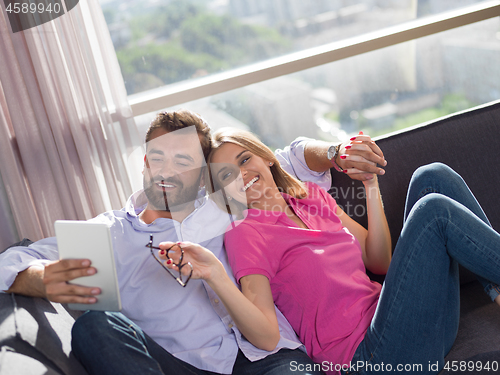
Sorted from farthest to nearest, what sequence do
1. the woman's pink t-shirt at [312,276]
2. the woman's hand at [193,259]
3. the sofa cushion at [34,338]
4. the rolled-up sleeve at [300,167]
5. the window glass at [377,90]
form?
the window glass at [377,90] < the rolled-up sleeve at [300,167] < the woman's pink t-shirt at [312,276] < the woman's hand at [193,259] < the sofa cushion at [34,338]

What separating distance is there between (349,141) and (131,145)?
1.10 metres

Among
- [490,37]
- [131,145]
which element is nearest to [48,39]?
[131,145]

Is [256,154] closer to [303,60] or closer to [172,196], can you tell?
[172,196]

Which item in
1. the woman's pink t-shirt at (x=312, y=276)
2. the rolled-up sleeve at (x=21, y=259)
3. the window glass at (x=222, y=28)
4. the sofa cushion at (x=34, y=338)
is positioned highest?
the window glass at (x=222, y=28)

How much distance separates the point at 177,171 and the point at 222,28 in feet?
4.45

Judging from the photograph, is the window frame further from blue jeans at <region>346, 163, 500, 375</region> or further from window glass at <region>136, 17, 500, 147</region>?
blue jeans at <region>346, 163, 500, 375</region>

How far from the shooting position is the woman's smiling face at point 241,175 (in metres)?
1.33

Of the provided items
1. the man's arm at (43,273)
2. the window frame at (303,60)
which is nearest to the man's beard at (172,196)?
the man's arm at (43,273)

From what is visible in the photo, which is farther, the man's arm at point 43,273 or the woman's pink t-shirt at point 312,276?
the woman's pink t-shirt at point 312,276

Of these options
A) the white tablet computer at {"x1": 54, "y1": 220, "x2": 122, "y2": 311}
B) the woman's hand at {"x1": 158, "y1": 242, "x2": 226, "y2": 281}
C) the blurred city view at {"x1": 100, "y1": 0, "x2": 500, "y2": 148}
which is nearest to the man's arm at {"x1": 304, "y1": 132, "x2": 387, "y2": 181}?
the woman's hand at {"x1": 158, "y1": 242, "x2": 226, "y2": 281}

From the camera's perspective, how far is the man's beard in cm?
138

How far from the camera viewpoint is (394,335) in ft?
3.49

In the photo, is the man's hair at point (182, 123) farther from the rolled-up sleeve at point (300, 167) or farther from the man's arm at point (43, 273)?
the man's arm at point (43, 273)

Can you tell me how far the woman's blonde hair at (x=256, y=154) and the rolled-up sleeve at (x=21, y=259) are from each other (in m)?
0.53
